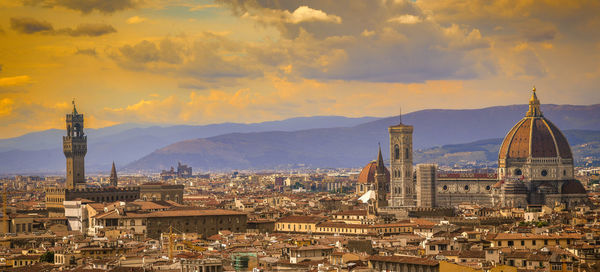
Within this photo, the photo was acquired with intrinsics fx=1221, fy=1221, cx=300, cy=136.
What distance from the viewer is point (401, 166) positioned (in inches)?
6038

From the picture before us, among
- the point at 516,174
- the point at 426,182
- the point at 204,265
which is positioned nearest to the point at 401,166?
the point at 426,182

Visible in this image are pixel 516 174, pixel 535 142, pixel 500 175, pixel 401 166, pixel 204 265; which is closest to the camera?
pixel 204 265

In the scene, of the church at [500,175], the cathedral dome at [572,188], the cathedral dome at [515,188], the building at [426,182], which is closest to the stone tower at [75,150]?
the church at [500,175]

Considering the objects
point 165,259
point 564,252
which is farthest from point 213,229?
point 564,252

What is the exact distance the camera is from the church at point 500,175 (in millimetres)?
149000

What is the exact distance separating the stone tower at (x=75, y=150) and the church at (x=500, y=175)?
1393 inches

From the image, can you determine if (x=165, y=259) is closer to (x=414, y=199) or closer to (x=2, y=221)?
(x=2, y=221)

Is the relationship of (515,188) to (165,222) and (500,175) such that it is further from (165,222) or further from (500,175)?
(165,222)

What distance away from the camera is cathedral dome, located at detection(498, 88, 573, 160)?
153375mm

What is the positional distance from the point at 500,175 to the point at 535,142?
625cm

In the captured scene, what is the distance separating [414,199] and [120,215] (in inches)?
2484

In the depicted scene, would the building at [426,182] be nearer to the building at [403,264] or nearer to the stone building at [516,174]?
the stone building at [516,174]

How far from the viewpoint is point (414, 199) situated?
504 feet

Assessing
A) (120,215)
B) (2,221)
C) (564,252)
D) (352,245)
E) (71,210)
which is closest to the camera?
(564,252)
